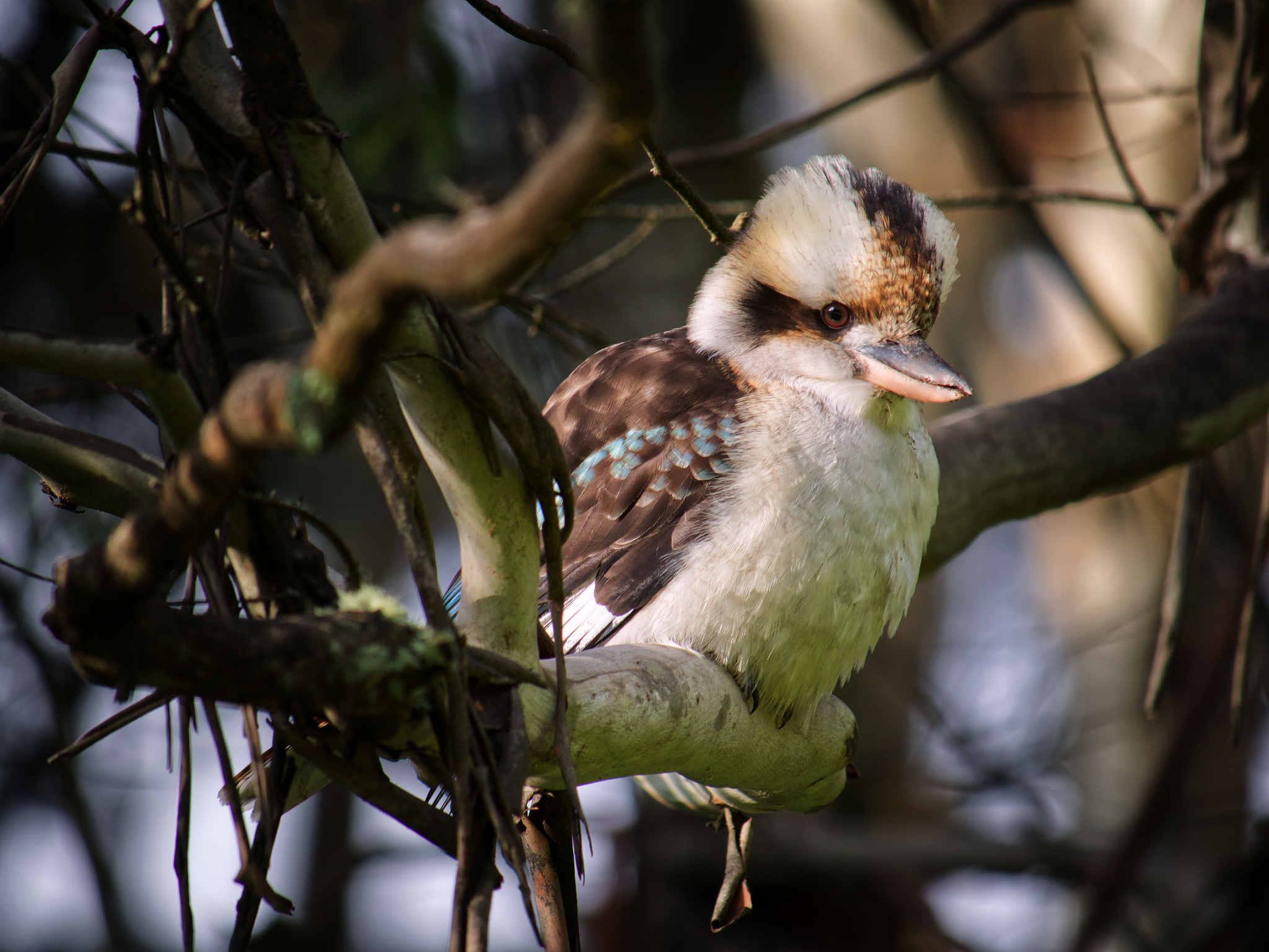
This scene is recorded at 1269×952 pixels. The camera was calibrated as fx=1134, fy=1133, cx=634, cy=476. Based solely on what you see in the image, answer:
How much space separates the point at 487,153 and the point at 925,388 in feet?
11.3

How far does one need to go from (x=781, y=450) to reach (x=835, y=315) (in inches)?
10.6

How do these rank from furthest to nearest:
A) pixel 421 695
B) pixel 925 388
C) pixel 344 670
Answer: pixel 925 388
pixel 421 695
pixel 344 670

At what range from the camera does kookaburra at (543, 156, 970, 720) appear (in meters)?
1.46

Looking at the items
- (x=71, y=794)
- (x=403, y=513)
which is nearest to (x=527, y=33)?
(x=403, y=513)

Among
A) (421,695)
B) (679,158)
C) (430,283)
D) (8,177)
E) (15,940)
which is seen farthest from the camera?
(15,940)

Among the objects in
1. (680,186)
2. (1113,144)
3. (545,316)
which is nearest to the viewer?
(680,186)

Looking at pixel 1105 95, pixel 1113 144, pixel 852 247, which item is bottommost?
pixel 852 247

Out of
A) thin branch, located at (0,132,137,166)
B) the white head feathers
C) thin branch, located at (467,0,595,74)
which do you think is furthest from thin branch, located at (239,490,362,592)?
the white head feathers

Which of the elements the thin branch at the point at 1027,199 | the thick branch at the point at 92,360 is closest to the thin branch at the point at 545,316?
the thin branch at the point at 1027,199

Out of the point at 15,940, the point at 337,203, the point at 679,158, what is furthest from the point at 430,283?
the point at 15,940

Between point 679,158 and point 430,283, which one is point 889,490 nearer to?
point 679,158

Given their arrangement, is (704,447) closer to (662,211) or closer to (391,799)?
(662,211)

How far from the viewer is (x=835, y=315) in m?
1.68

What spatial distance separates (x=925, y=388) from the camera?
1494mm
